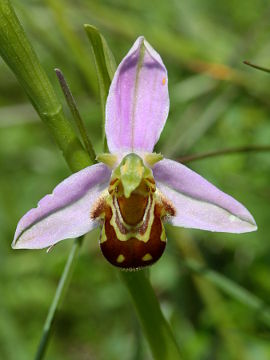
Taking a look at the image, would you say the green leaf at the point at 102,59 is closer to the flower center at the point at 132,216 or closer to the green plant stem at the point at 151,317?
the flower center at the point at 132,216

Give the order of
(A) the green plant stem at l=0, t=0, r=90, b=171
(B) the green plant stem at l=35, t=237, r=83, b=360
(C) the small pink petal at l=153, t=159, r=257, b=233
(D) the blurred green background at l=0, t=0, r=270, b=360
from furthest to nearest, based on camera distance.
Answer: (D) the blurred green background at l=0, t=0, r=270, b=360 → (B) the green plant stem at l=35, t=237, r=83, b=360 → (C) the small pink petal at l=153, t=159, r=257, b=233 → (A) the green plant stem at l=0, t=0, r=90, b=171

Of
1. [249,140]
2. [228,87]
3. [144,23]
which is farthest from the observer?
[144,23]

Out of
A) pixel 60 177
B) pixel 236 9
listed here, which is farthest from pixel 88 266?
pixel 236 9

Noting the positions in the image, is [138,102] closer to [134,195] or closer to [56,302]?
[134,195]

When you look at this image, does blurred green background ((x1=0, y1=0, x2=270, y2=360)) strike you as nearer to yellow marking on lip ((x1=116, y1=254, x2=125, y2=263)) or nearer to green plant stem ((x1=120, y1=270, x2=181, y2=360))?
green plant stem ((x1=120, y1=270, x2=181, y2=360))

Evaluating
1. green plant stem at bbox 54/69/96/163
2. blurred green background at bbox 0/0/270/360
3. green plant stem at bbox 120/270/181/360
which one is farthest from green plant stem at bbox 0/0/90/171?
blurred green background at bbox 0/0/270/360

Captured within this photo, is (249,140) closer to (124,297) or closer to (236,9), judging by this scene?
(124,297)
